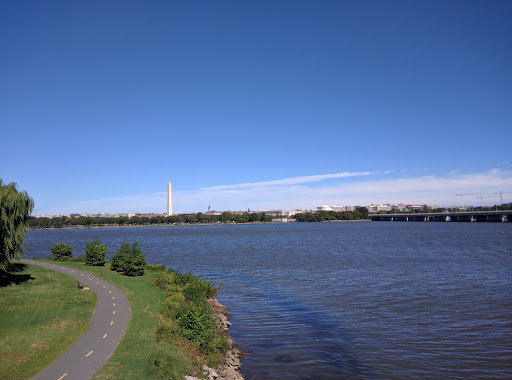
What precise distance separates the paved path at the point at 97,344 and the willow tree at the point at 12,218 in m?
7.81

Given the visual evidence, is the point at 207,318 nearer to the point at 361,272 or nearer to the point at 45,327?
the point at 45,327

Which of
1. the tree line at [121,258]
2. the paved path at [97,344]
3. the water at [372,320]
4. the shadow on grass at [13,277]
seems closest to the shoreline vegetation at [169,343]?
the paved path at [97,344]

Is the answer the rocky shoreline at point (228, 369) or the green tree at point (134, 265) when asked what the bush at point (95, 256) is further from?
the rocky shoreline at point (228, 369)

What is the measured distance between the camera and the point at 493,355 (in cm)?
2020

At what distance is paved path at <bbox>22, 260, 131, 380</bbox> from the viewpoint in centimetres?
1431

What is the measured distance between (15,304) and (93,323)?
7.89 metres

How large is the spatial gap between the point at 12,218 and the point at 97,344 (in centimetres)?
1720

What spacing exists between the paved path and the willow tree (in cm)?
781

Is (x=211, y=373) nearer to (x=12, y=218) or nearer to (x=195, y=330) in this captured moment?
(x=195, y=330)

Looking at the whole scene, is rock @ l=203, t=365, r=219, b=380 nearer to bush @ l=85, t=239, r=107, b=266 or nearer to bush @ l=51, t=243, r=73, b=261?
bush @ l=85, t=239, r=107, b=266

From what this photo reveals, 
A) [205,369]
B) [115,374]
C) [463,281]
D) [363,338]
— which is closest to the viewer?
[115,374]

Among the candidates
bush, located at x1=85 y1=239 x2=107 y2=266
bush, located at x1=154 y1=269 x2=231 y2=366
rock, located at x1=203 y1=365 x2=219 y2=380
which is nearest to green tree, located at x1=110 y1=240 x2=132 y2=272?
bush, located at x1=85 y1=239 x2=107 y2=266

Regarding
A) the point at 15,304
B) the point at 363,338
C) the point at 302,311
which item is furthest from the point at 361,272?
the point at 15,304

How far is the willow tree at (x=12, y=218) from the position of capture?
2842 centimetres
